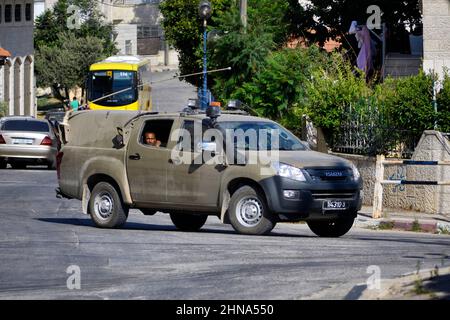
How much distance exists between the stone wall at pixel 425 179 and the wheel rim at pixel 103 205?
7258 millimetres

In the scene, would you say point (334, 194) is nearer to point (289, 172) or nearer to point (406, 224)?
point (289, 172)

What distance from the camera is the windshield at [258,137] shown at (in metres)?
17.7

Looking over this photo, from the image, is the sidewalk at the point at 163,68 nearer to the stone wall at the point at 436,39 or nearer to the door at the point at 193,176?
the stone wall at the point at 436,39

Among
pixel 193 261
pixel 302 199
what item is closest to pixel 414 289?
pixel 193 261

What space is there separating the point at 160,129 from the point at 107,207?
1.55m

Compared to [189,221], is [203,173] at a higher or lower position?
higher

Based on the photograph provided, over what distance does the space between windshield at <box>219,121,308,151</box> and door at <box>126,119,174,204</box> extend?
110cm

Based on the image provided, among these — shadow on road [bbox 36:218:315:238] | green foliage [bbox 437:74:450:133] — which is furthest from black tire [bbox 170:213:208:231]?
green foliage [bbox 437:74:450:133]

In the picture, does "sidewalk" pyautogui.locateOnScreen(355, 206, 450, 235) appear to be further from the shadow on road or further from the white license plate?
the white license plate

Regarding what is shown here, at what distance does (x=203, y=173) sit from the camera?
58.2 ft

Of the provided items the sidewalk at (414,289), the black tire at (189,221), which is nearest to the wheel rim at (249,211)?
the black tire at (189,221)

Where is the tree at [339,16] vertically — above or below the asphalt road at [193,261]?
above

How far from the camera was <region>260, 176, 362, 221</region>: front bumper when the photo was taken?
Answer: 16.8m

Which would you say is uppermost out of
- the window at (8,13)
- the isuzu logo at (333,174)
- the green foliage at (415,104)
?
the window at (8,13)
